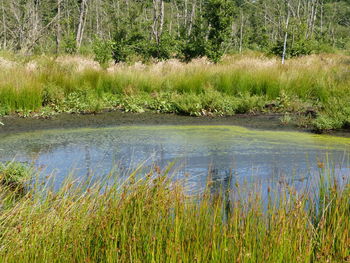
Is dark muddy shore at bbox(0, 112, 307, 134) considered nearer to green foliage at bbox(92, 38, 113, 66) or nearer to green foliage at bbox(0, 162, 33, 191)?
green foliage at bbox(0, 162, 33, 191)

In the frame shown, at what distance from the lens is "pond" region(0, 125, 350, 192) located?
6.36 metres

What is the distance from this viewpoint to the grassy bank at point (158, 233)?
288 cm

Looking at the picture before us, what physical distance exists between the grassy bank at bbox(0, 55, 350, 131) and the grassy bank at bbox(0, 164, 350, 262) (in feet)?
22.7

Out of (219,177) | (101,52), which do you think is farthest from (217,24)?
(219,177)

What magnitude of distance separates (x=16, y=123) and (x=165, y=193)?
7.07 m

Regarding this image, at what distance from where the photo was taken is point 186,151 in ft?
25.5

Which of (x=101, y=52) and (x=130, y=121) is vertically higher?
(x=101, y=52)

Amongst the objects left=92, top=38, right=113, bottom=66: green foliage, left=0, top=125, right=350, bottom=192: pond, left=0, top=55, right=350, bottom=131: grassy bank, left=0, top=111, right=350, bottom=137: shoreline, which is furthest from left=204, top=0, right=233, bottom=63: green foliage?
left=0, top=125, right=350, bottom=192: pond

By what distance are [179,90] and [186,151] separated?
5303 millimetres

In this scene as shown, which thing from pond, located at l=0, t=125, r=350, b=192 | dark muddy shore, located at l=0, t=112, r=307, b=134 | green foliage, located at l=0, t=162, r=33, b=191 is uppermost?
green foliage, located at l=0, t=162, r=33, b=191

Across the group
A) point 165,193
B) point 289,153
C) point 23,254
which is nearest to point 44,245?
point 23,254

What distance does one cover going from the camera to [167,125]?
1042cm

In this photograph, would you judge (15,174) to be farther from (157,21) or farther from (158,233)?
(157,21)

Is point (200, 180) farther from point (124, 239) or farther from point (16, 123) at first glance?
point (16, 123)
